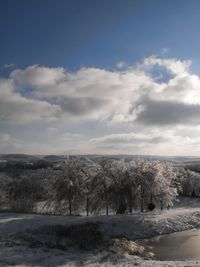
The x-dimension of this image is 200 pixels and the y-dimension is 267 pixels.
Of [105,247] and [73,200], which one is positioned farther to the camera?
[73,200]

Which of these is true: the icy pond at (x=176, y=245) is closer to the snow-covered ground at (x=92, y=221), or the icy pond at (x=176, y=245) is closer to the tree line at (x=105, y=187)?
the snow-covered ground at (x=92, y=221)

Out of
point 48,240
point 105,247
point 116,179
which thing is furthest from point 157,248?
point 116,179

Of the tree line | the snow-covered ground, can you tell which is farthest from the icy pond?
the tree line

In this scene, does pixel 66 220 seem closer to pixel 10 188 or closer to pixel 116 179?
pixel 116 179

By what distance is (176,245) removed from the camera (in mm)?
39688

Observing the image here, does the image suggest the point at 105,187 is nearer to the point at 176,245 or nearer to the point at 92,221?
the point at 92,221

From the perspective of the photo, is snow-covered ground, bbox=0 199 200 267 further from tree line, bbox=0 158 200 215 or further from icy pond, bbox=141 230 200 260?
tree line, bbox=0 158 200 215

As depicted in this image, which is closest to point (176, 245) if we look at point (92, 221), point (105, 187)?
point (92, 221)

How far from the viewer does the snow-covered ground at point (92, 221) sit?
98.2 ft

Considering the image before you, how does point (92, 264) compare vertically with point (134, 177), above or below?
below

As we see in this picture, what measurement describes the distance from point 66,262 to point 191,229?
24964 millimetres

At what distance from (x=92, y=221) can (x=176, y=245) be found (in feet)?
37.2

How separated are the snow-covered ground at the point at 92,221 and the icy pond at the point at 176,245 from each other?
6.90 ft

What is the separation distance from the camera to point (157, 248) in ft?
126
